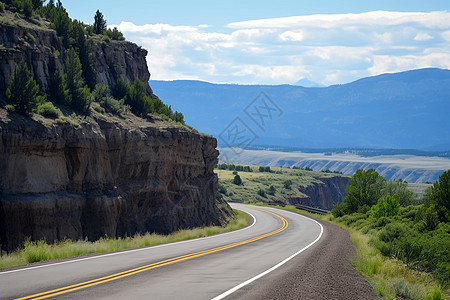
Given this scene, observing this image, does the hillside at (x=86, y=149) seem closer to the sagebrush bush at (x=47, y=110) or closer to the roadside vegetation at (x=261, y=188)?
the sagebrush bush at (x=47, y=110)

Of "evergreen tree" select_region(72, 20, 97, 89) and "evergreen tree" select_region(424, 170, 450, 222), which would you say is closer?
"evergreen tree" select_region(424, 170, 450, 222)

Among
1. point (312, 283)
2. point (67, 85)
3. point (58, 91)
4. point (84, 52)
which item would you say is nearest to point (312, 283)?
point (312, 283)

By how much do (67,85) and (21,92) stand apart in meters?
6.88

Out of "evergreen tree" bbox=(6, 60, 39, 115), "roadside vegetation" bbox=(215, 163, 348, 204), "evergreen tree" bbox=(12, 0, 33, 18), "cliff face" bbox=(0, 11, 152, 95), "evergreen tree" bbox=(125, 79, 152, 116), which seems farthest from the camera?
"roadside vegetation" bbox=(215, 163, 348, 204)

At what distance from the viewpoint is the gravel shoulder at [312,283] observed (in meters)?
12.8

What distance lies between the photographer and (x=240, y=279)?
1462 centimetres

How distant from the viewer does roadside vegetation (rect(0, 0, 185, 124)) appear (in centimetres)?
2695

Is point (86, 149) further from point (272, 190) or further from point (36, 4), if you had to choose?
point (272, 190)

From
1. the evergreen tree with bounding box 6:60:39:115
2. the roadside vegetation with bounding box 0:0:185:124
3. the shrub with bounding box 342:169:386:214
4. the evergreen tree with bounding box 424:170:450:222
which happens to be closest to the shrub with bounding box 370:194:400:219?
the evergreen tree with bounding box 424:170:450:222

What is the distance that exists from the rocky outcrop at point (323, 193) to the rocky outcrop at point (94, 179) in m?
66.3

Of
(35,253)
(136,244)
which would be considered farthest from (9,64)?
(35,253)

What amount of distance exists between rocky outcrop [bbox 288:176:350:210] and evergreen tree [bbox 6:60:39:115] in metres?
83.0

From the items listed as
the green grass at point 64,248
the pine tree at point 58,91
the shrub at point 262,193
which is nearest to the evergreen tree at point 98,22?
the pine tree at point 58,91

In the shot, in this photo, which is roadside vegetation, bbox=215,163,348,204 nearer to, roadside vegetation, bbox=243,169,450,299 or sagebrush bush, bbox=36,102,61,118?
roadside vegetation, bbox=243,169,450,299
